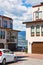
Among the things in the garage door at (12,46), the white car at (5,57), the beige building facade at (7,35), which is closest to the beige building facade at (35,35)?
the beige building facade at (7,35)

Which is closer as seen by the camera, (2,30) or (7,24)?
(2,30)

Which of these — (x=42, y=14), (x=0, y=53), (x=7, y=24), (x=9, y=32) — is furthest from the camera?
(x=7, y=24)

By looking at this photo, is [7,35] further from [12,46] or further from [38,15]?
[38,15]

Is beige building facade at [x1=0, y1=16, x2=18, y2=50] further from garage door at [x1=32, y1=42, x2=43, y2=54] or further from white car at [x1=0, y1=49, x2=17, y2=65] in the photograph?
white car at [x1=0, y1=49, x2=17, y2=65]

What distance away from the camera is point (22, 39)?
66.2 m

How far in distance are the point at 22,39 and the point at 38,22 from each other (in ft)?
85.6

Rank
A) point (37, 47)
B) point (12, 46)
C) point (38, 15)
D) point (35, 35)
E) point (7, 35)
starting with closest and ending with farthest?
point (37, 47)
point (35, 35)
point (38, 15)
point (7, 35)
point (12, 46)

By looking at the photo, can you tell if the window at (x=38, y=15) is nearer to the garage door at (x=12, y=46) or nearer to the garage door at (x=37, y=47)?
the garage door at (x=37, y=47)

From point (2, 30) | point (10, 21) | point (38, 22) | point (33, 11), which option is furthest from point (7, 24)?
point (38, 22)

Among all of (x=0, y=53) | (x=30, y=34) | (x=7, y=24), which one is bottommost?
(x=0, y=53)

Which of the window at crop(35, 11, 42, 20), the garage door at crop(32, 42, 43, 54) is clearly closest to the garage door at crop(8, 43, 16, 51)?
the window at crop(35, 11, 42, 20)

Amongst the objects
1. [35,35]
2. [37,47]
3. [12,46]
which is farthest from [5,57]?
[12,46]

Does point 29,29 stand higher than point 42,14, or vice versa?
point 42,14

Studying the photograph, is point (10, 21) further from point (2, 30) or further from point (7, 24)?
point (2, 30)
